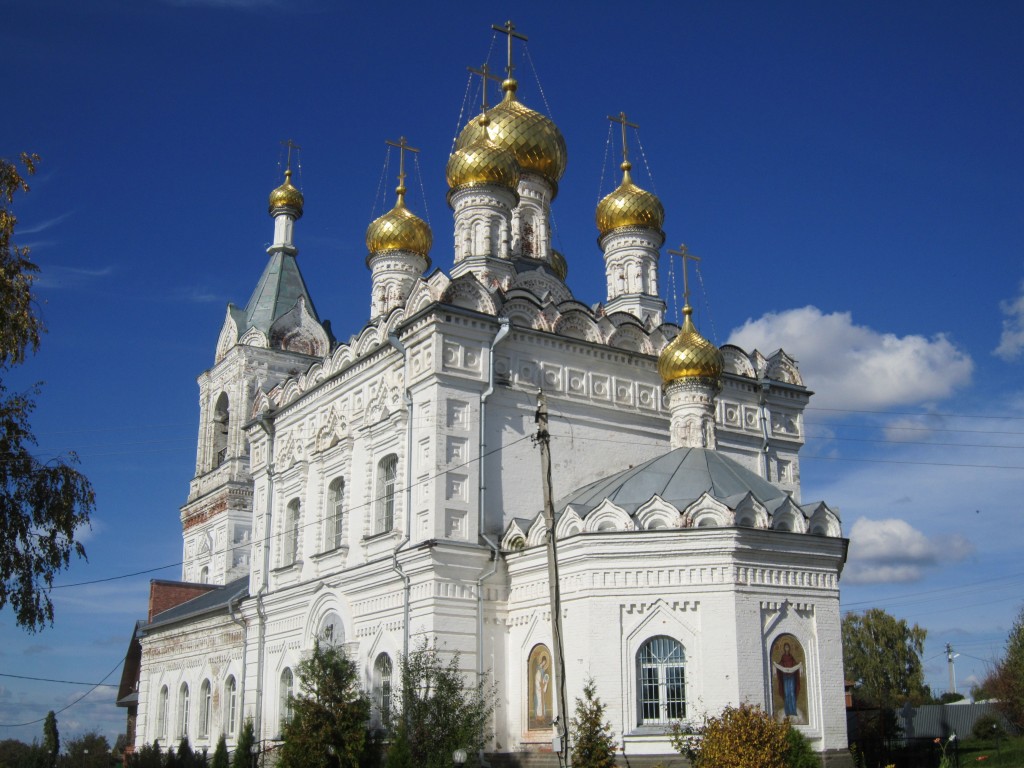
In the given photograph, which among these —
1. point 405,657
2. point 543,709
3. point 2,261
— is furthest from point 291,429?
point 2,261

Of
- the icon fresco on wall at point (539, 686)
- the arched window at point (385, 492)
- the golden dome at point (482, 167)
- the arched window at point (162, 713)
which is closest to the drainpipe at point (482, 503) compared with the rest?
the icon fresco on wall at point (539, 686)

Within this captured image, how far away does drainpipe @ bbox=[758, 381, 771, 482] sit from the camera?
18.6 metres

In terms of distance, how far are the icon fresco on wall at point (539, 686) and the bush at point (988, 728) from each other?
20086mm

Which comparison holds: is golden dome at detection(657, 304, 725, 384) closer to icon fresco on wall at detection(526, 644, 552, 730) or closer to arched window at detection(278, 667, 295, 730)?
icon fresco on wall at detection(526, 644, 552, 730)

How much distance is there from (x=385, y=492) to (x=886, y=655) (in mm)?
29626

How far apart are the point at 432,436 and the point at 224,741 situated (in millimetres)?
8065

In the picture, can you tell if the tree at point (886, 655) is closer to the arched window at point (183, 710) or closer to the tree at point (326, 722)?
the arched window at point (183, 710)

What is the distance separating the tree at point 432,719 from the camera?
1333 centimetres

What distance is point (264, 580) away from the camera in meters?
19.9

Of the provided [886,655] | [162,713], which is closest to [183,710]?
[162,713]

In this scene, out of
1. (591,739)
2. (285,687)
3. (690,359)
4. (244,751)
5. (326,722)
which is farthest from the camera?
(285,687)

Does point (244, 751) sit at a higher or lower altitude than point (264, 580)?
lower

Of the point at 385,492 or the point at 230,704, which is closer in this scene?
the point at 385,492

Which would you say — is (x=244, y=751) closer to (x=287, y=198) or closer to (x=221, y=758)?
(x=221, y=758)
